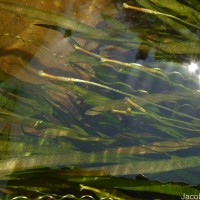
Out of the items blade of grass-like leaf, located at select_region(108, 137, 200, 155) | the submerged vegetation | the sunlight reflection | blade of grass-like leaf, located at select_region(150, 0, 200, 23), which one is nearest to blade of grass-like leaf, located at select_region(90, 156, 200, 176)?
the submerged vegetation

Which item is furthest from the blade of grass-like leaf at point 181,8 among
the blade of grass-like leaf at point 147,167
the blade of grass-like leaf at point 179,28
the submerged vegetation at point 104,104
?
the blade of grass-like leaf at point 147,167

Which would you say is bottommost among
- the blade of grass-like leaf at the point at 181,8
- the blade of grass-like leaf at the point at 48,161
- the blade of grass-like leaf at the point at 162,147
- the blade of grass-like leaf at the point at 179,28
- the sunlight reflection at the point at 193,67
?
the blade of grass-like leaf at the point at 48,161

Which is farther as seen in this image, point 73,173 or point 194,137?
point 194,137

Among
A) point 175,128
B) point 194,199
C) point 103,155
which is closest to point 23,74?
point 103,155

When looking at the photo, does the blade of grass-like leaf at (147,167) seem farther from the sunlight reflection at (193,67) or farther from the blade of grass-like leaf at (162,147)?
the sunlight reflection at (193,67)

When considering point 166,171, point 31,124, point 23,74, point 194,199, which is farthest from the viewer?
point 23,74

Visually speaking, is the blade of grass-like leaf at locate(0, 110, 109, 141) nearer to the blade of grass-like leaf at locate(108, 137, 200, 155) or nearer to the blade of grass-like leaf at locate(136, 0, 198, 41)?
the blade of grass-like leaf at locate(108, 137, 200, 155)

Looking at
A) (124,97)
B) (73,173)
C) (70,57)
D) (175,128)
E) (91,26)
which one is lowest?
(73,173)

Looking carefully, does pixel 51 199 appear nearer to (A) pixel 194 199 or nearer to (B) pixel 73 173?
(B) pixel 73 173

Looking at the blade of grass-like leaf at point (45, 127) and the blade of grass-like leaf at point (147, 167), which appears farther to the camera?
the blade of grass-like leaf at point (45, 127)
